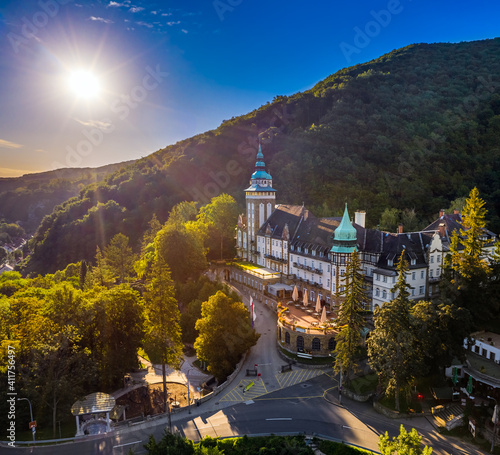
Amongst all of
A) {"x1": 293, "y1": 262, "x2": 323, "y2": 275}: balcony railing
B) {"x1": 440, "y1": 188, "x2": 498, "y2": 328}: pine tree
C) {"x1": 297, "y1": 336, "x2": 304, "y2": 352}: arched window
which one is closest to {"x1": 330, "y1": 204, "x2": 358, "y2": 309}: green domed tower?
{"x1": 293, "y1": 262, "x2": 323, "y2": 275}: balcony railing

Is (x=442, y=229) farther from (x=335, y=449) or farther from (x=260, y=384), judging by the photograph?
(x=335, y=449)

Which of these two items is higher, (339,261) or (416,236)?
(416,236)

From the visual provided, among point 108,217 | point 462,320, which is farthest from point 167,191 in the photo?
point 462,320

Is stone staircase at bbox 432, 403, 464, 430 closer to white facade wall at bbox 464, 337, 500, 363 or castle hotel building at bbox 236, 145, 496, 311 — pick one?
white facade wall at bbox 464, 337, 500, 363

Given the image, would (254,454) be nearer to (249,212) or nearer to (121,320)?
(121,320)

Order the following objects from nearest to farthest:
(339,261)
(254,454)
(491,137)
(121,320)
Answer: (254,454), (121,320), (339,261), (491,137)

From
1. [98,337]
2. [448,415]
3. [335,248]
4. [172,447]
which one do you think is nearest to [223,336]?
[98,337]
